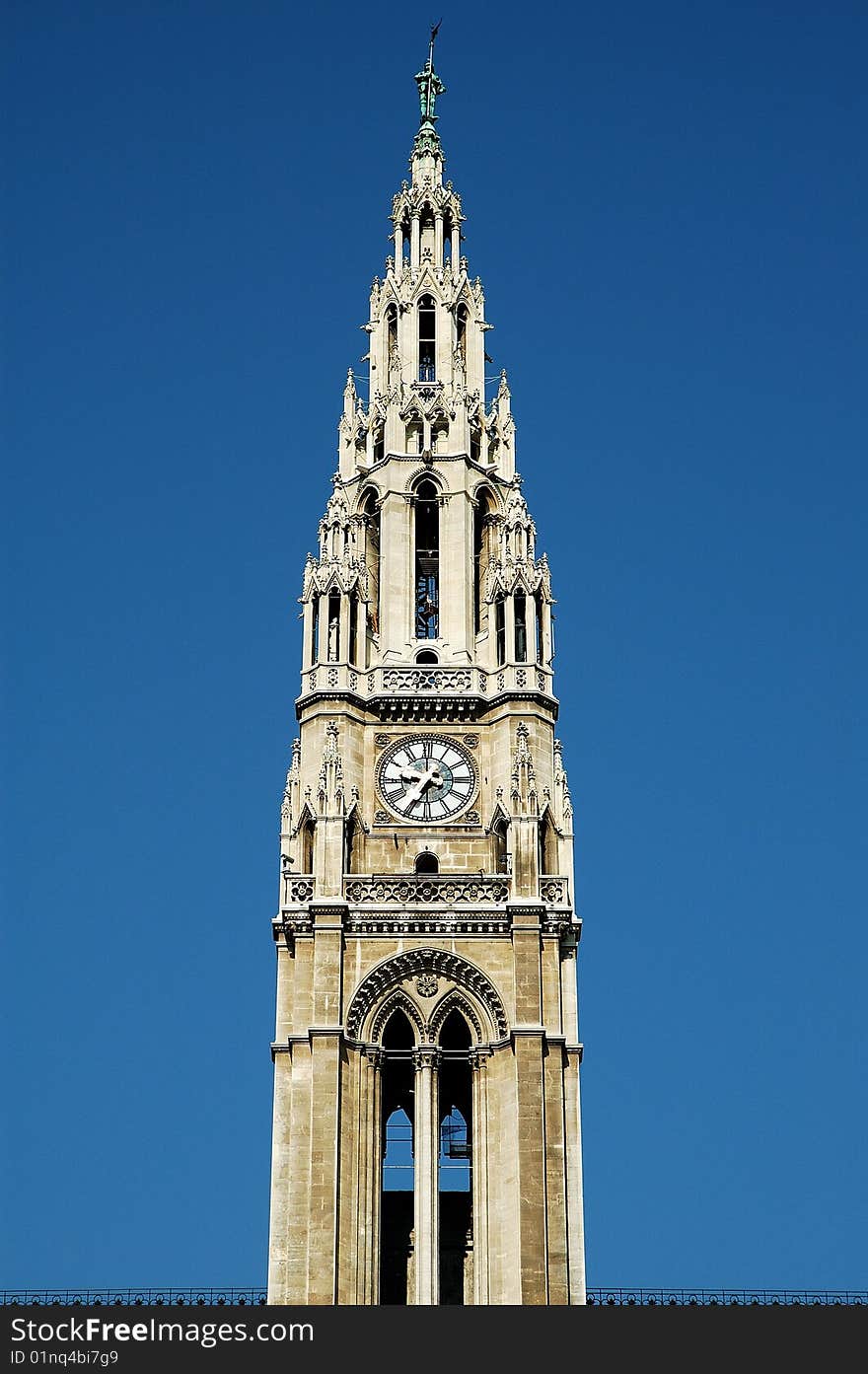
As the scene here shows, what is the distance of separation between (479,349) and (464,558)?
9832 mm

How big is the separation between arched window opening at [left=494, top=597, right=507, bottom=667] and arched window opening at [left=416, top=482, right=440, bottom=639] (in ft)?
12.6

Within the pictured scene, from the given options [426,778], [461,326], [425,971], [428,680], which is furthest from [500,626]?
[461,326]

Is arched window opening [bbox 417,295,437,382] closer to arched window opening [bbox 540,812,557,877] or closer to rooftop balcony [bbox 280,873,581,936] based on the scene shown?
arched window opening [bbox 540,812,557,877]

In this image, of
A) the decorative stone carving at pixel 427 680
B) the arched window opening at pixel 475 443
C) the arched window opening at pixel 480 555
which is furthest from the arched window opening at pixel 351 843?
the arched window opening at pixel 475 443

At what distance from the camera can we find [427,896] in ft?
278

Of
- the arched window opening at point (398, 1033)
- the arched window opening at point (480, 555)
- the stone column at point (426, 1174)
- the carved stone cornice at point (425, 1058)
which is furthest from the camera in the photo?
the arched window opening at point (480, 555)

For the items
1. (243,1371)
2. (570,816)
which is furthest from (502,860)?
(243,1371)

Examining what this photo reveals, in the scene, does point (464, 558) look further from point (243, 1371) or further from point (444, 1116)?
point (243, 1371)

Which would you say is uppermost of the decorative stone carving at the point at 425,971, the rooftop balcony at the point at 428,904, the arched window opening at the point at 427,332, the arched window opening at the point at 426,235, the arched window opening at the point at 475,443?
the arched window opening at the point at 426,235

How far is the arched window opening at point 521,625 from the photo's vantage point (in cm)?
9144

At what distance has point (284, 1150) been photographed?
3270 inches

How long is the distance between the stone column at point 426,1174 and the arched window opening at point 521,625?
45.4 feet

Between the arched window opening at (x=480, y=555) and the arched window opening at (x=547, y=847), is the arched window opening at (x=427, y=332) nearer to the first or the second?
the arched window opening at (x=480, y=555)

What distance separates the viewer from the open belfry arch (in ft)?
266
